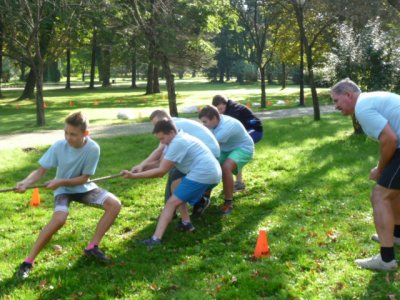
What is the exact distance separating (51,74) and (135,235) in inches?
2674

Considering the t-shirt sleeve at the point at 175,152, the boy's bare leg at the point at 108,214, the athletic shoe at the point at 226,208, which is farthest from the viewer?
the athletic shoe at the point at 226,208

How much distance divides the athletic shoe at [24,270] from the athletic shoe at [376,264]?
319 cm

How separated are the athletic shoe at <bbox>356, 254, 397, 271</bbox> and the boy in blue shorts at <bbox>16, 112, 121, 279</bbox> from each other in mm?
Result: 2486

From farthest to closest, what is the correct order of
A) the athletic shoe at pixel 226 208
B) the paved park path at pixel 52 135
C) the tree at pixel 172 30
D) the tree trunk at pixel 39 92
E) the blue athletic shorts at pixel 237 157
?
1. the tree trunk at pixel 39 92
2. the tree at pixel 172 30
3. the paved park path at pixel 52 135
4. the blue athletic shorts at pixel 237 157
5. the athletic shoe at pixel 226 208

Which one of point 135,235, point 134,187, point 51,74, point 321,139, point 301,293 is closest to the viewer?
point 301,293

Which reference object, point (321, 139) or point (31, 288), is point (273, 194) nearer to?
point (31, 288)

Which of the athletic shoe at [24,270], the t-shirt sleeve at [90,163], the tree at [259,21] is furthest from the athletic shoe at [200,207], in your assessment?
the tree at [259,21]

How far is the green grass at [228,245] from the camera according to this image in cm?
435

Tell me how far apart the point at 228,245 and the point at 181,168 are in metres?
1.03

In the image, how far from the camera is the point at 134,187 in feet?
27.2

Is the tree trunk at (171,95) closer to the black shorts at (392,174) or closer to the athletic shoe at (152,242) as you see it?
the athletic shoe at (152,242)

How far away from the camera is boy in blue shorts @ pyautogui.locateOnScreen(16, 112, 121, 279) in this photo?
476cm

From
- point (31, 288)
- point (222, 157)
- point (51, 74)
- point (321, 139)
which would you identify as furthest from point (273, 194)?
point (51, 74)

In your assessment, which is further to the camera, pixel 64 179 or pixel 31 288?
pixel 64 179
